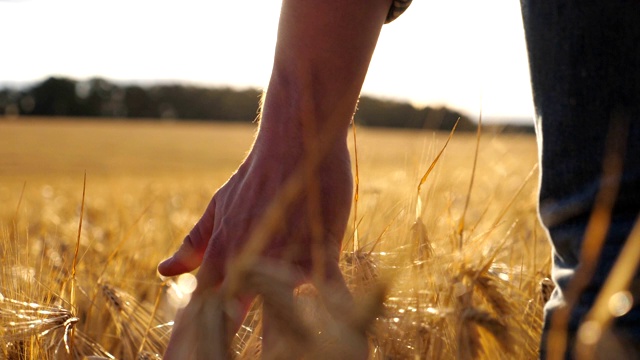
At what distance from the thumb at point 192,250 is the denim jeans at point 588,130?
16.2 inches

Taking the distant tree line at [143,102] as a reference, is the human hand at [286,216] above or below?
above

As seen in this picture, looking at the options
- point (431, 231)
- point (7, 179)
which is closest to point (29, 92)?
point (7, 179)

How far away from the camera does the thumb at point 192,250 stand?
0.85 m

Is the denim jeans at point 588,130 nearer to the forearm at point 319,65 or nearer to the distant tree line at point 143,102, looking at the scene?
the forearm at point 319,65

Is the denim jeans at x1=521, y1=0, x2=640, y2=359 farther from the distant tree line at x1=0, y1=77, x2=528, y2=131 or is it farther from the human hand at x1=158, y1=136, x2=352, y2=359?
the distant tree line at x1=0, y1=77, x2=528, y2=131

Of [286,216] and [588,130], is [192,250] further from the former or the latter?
[588,130]

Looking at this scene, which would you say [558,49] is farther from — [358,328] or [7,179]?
[7,179]

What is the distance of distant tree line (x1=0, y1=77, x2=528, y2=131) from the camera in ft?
79.2

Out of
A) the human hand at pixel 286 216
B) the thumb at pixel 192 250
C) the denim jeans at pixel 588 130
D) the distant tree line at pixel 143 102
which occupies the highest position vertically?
the denim jeans at pixel 588 130

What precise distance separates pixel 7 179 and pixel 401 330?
9598 mm

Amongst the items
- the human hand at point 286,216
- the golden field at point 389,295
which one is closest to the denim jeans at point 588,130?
the golden field at point 389,295

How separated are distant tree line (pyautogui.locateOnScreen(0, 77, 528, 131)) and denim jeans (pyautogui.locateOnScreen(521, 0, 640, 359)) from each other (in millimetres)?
20850

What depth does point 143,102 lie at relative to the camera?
27188 millimetres

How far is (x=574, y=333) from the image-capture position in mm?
649
